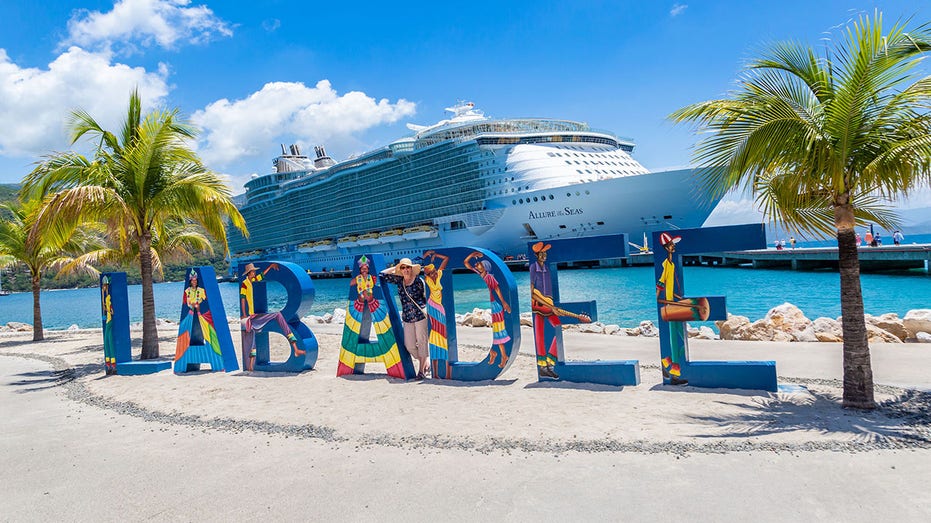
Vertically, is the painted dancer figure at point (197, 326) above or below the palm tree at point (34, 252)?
below

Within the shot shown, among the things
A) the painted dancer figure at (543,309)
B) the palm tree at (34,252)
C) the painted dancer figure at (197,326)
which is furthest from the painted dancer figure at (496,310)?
the palm tree at (34,252)

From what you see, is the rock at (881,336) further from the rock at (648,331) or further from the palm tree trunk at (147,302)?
the palm tree trunk at (147,302)

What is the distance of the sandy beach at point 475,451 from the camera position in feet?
10.4

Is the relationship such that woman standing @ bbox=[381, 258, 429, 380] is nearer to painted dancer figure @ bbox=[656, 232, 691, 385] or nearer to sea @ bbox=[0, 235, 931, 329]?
painted dancer figure @ bbox=[656, 232, 691, 385]

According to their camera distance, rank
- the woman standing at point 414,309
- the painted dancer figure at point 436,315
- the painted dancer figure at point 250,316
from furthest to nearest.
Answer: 1. the painted dancer figure at point 250,316
2. the woman standing at point 414,309
3. the painted dancer figure at point 436,315

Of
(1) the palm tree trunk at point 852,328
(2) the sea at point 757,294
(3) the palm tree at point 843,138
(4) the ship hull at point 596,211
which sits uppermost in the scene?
(4) the ship hull at point 596,211

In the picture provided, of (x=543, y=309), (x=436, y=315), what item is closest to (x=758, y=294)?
(x=543, y=309)

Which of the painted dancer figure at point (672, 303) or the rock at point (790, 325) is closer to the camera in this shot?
the painted dancer figure at point (672, 303)

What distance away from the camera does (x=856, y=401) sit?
4703mm

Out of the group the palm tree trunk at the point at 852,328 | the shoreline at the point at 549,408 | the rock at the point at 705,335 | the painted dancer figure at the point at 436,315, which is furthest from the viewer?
the rock at the point at 705,335

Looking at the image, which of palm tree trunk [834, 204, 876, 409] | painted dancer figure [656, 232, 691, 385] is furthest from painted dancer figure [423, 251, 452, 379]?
palm tree trunk [834, 204, 876, 409]

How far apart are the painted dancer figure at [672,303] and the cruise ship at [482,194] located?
1229 inches

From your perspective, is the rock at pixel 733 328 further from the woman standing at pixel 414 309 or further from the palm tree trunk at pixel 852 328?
the woman standing at pixel 414 309

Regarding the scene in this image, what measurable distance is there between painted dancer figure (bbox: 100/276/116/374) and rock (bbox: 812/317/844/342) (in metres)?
11.0
